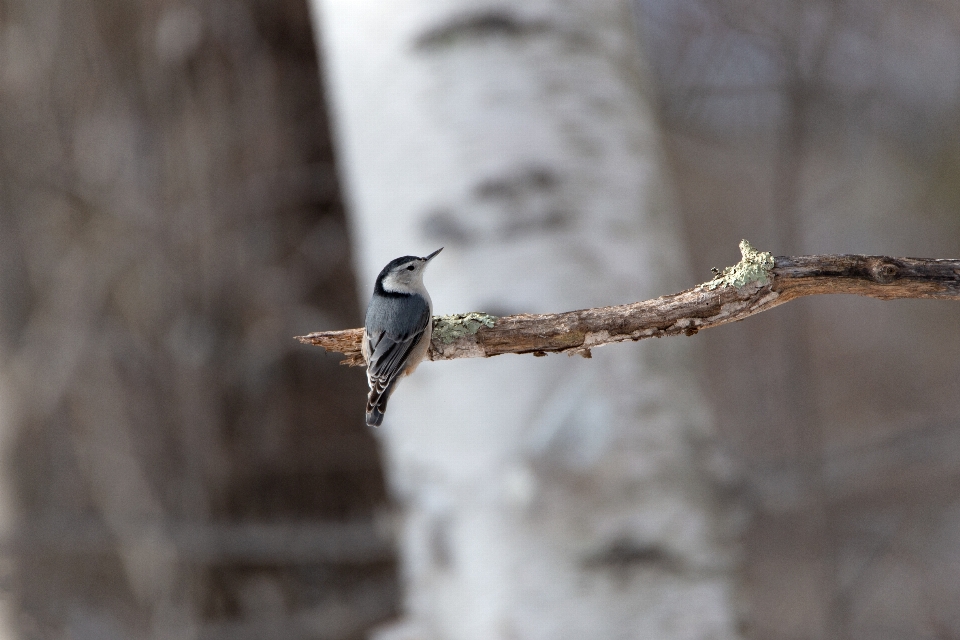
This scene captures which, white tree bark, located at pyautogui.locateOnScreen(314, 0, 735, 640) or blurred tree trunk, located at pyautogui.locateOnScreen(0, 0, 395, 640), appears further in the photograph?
blurred tree trunk, located at pyautogui.locateOnScreen(0, 0, 395, 640)

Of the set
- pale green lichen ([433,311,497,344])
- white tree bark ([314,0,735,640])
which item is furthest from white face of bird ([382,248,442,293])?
pale green lichen ([433,311,497,344])

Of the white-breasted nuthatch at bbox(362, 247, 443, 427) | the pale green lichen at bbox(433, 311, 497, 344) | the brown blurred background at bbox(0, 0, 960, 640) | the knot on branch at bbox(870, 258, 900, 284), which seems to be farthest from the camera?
the brown blurred background at bbox(0, 0, 960, 640)

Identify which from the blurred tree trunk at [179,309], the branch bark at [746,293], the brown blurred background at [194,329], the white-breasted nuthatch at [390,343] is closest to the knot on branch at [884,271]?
the branch bark at [746,293]

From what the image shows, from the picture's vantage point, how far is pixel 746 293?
0.84m

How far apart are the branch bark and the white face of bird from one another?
46 cm

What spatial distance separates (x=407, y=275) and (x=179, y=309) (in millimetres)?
1523

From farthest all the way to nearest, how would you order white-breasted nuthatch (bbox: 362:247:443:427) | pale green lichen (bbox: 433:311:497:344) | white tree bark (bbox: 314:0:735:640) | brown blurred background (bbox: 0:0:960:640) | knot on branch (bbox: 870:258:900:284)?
brown blurred background (bbox: 0:0:960:640)
white tree bark (bbox: 314:0:735:640)
white-breasted nuthatch (bbox: 362:247:443:427)
pale green lichen (bbox: 433:311:497:344)
knot on branch (bbox: 870:258:900:284)

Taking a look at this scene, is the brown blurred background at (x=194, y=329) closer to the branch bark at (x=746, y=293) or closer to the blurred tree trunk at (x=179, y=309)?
the blurred tree trunk at (x=179, y=309)

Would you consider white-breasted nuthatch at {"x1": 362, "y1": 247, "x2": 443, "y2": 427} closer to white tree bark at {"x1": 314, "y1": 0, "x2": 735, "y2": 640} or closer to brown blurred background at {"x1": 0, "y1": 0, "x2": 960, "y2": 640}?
white tree bark at {"x1": 314, "y1": 0, "x2": 735, "y2": 640}

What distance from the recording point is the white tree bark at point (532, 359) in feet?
4.44

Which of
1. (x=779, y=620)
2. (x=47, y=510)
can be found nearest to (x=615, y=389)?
(x=47, y=510)

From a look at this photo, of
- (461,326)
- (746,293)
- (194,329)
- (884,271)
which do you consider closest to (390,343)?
(461,326)

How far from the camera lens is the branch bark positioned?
808 millimetres

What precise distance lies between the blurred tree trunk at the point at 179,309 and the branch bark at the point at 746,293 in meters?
1.86
